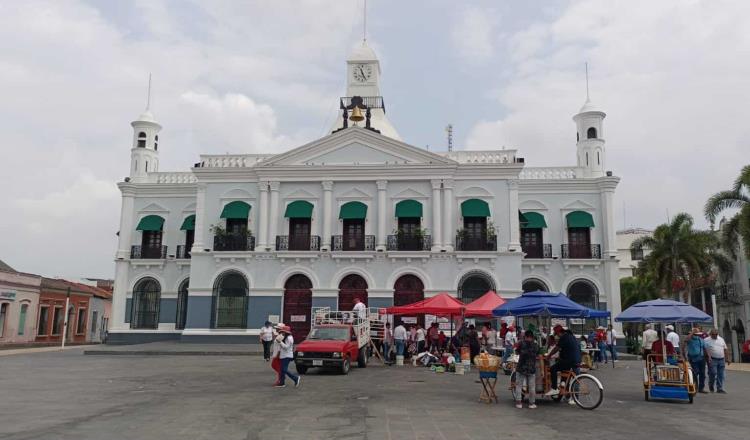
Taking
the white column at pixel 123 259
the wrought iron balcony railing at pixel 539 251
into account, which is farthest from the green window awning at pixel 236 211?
the wrought iron balcony railing at pixel 539 251

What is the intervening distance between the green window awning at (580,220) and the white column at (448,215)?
6.49m

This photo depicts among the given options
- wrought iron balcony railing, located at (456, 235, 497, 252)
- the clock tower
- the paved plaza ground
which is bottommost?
the paved plaza ground

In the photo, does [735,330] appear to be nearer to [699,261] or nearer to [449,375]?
[699,261]

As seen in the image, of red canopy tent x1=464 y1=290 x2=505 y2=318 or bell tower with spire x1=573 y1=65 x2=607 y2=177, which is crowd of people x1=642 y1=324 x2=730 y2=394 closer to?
red canopy tent x1=464 y1=290 x2=505 y2=318

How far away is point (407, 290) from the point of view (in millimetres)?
29859

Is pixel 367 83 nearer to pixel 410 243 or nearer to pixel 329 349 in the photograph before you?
pixel 410 243

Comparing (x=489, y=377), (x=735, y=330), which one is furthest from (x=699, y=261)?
(x=489, y=377)

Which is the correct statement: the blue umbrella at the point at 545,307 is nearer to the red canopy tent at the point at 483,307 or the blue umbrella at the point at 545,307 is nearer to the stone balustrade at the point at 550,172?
the red canopy tent at the point at 483,307

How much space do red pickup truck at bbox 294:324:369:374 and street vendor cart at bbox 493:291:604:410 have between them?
5228 mm

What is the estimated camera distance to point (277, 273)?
3034cm

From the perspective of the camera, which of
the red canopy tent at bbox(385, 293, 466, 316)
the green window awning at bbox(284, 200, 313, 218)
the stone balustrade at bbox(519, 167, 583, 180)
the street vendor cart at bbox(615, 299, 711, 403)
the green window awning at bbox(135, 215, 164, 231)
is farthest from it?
the green window awning at bbox(135, 215, 164, 231)

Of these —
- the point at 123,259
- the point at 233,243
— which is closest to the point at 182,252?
the point at 123,259

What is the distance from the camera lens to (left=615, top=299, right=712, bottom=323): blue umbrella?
48.1ft

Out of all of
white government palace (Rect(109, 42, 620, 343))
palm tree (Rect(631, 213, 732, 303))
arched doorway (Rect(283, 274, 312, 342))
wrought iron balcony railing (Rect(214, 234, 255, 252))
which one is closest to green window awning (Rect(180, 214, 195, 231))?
white government palace (Rect(109, 42, 620, 343))
